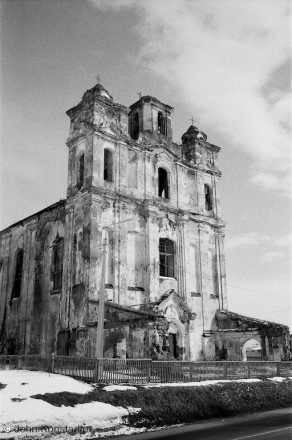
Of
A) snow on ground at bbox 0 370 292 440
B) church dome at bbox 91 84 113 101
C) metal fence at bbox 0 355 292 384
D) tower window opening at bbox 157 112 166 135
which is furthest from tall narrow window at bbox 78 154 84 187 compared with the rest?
snow on ground at bbox 0 370 292 440

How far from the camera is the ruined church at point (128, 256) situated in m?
→ 23.1

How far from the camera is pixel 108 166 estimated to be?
87.9 feet

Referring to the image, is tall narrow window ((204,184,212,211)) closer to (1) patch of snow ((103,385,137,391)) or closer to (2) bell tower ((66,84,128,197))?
(2) bell tower ((66,84,128,197))

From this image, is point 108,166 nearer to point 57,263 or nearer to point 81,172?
point 81,172

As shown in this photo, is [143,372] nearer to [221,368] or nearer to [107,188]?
[221,368]

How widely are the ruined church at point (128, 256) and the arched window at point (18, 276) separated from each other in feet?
0.26

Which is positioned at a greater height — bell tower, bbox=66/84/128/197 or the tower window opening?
the tower window opening

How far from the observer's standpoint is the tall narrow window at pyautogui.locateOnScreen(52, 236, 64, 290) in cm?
2623

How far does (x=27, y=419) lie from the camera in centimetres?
952

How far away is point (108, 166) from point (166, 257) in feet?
22.0

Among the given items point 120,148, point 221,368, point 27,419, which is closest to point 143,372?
point 221,368

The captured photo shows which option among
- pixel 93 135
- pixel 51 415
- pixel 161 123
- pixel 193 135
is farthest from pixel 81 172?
pixel 51 415

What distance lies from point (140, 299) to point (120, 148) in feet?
30.1

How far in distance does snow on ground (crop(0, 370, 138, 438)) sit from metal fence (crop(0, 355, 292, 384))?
1.40m
